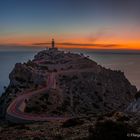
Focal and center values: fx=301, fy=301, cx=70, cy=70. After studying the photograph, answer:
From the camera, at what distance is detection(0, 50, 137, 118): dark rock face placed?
68688 millimetres

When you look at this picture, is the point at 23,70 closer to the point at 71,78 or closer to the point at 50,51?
the point at 71,78

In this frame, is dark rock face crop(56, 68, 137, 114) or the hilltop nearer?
the hilltop

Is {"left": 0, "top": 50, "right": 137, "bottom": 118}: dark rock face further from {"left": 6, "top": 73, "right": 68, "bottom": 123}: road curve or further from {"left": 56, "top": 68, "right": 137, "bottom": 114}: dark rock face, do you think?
{"left": 6, "top": 73, "right": 68, "bottom": 123}: road curve

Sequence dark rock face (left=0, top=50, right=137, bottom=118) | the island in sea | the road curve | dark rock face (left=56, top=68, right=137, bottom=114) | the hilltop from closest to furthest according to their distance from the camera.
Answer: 1. the road curve
2. the island in sea
3. the hilltop
4. dark rock face (left=0, top=50, right=137, bottom=118)
5. dark rock face (left=56, top=68, right=137, bottom=114)

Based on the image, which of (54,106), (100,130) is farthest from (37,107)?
(100,130)

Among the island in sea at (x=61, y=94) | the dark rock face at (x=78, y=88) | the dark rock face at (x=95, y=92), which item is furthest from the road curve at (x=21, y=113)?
the dark rock face at (x=95, y=92)

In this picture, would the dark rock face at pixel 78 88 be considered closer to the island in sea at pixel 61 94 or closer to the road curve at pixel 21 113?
the island in sea at pixel 61 94

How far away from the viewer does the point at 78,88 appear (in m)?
83.4

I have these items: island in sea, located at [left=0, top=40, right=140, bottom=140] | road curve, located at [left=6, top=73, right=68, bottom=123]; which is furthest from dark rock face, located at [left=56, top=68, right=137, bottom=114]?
road curve, located at [left=6, top=73, right=68, bottom=123]

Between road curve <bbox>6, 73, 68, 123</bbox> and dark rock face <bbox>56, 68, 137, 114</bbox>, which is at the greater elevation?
road curve <bbox>6, 73, 68, 123</bbox>

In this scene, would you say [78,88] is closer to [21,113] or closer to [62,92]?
[62,92]

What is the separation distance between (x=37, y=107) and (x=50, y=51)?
82.6m

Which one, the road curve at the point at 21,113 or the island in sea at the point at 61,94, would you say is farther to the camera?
the island in sea at the point at 61,94

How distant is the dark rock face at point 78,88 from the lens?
2704 inches
